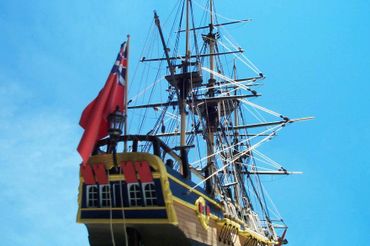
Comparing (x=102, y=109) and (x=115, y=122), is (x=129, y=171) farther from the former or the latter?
(x=102, y=109)

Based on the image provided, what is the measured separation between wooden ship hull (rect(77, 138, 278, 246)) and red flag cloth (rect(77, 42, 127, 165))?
74 centimetres

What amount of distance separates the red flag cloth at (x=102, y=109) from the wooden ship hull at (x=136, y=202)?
736 mm

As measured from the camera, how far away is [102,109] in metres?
9.59

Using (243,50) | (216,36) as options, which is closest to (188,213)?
(243,50)

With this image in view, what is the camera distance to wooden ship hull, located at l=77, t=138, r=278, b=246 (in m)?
9.72

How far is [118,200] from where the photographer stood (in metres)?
10.2

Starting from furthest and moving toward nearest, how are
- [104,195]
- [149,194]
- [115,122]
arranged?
[104,195] < [149,194] < [115,122]

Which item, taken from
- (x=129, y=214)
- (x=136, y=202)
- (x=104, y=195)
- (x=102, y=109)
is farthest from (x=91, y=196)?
(x=102, y=109)

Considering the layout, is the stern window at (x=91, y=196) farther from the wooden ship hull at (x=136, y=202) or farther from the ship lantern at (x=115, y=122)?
the ship lantern at (x=115, y=122)

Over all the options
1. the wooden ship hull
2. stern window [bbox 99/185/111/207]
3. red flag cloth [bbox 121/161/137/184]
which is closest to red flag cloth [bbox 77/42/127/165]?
the wooden ship hull

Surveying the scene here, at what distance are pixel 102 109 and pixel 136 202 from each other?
2482 mm

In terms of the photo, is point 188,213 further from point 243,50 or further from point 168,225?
point 243,50

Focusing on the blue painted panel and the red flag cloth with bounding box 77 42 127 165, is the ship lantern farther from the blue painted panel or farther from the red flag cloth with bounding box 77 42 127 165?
the blue painted panel

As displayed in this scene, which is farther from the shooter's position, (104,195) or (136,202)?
(104,195)
